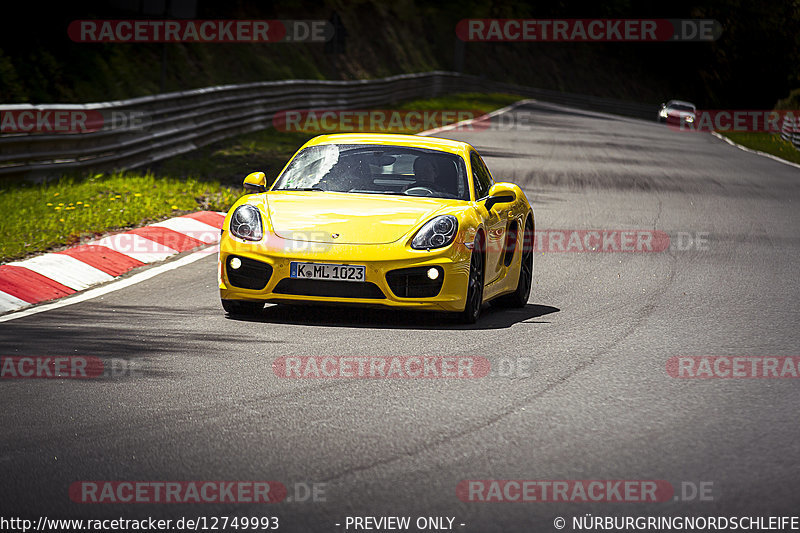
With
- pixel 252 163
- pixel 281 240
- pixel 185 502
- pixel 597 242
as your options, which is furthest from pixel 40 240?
pixel 252 163

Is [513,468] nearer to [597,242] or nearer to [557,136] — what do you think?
[597,242]

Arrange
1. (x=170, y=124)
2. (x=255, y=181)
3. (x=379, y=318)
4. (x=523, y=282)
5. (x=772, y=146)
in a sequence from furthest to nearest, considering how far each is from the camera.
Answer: (x=772, y=146) < (x=170, y=124) < (x=523, y=282) < (x=255, y=181) < (x=379, y=318)

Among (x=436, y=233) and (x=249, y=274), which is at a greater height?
(x=436, y=233)

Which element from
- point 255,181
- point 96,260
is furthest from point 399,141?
point 96,260

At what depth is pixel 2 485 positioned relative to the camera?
464 centimetres

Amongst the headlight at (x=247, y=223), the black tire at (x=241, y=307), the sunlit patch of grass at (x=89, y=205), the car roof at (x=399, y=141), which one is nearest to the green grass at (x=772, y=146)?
the sunlit patch of grass at (x=89, y=205)

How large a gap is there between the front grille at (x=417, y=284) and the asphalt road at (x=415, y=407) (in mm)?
252

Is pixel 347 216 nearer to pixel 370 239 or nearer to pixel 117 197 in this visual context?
pixel 370 239

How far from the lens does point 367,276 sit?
8336 millimetres

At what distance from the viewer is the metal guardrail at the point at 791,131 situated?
35.7 meters

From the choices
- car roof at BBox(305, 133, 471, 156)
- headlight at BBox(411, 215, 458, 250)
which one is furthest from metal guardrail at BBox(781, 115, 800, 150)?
headlight at BBox(411, 215, 458, 250)

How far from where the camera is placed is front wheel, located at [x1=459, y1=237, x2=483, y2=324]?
8.61 m

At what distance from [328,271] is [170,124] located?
A: 12.2 m

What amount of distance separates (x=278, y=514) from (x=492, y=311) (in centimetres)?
553
